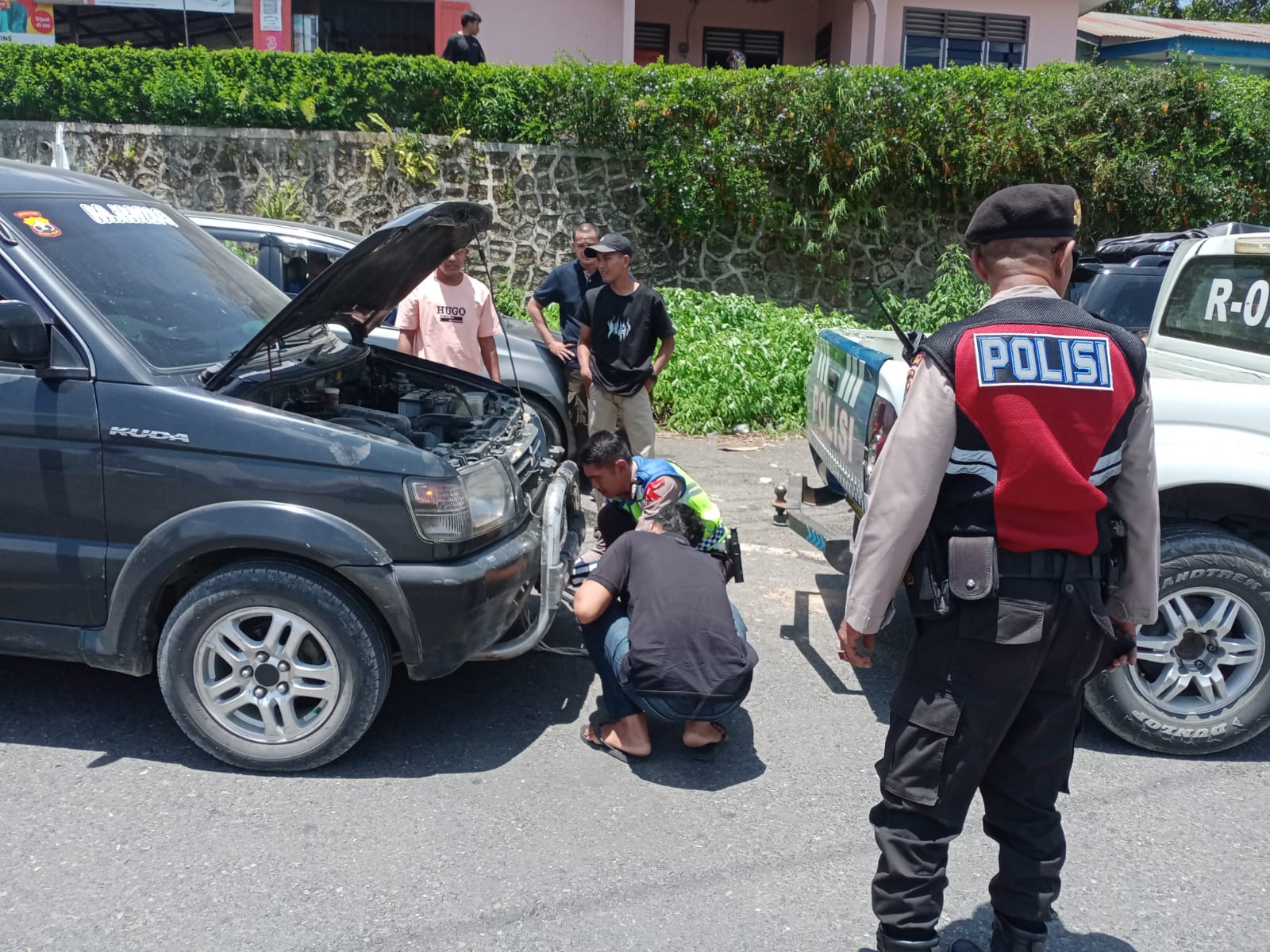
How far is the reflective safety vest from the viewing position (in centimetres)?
454

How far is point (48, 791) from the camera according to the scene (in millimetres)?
3713

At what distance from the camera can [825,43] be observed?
18172 millimetres

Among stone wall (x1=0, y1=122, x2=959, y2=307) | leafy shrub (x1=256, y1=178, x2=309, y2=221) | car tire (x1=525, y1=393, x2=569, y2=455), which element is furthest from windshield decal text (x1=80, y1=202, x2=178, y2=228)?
stone wall (x1=0, y1=122, x2=959, y2=307)

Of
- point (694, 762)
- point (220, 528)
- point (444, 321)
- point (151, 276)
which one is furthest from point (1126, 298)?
point (220, 528)

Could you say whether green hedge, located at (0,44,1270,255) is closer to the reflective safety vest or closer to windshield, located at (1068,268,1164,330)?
windshield, located at (1068,268,1164,330)

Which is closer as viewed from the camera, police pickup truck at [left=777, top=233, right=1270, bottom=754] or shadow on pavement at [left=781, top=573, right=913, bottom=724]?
police pickup truck at [left=777, top=233, right=1270, bottom=754]

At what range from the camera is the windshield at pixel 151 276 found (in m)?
3.98

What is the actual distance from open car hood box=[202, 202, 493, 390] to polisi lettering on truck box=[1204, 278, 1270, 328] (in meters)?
3.36

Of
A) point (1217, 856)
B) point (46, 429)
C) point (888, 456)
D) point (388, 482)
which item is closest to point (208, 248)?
point (46, 429)

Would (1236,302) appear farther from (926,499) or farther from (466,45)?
(466,45)

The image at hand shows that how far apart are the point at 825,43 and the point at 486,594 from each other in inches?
652

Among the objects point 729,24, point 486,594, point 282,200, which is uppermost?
point 729,24

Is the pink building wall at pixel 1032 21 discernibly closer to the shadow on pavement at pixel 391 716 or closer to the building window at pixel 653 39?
the building window at pixel 653 39

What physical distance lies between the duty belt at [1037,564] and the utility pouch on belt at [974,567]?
0.03 metres
